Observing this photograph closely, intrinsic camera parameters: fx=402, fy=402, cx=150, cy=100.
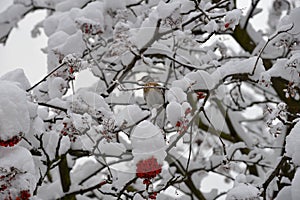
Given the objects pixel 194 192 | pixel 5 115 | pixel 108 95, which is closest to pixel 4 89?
pixel 5 115

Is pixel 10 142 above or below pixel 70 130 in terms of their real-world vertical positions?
above

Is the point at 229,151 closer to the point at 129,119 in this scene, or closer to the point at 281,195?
the point at 281,195

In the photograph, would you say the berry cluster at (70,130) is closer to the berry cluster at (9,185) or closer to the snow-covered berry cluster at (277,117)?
the berry cluster at (9,185)

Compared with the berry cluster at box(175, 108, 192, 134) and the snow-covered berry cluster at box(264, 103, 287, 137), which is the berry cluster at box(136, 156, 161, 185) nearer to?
the berry cluster at box(175, 108, 192, 134)

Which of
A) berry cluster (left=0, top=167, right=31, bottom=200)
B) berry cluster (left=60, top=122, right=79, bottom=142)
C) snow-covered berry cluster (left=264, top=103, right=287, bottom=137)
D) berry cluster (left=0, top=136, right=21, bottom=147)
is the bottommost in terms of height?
snow-covered berry cluster (left=264, top=103, right=287, bottom=137)

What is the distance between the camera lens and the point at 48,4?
355 cm

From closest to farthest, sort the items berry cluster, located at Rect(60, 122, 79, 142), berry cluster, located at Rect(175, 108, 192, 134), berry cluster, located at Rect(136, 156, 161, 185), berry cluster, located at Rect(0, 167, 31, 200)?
berry cluster, located at Rect(0, 167, 31, 200)
berry cluster, located at Rect(136, 156, 161, 185)
berry cluster, located at Rect(175, 108, 192, 134)
berry cluster, located at Rect(60, 122, 79, 142)

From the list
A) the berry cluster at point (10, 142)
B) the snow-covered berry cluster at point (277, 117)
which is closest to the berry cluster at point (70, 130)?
the berry cluster at point (10, 142)

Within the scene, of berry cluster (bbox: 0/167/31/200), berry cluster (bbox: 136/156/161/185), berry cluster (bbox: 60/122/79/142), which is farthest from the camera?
berry cluster (bbox: 60/122/79/142)

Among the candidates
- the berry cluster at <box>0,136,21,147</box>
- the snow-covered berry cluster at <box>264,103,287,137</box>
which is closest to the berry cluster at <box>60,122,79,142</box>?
the berry cluster at <box>0,136,21,147</box>

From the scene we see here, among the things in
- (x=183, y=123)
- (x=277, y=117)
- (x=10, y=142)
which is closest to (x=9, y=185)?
(x=10, y=142)

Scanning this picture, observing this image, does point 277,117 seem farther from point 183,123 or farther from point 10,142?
point 10,142

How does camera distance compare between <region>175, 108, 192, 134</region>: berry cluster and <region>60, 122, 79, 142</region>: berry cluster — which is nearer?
<region>175, 108, 192, 134</region>: berry cluster

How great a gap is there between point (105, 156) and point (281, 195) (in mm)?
812
